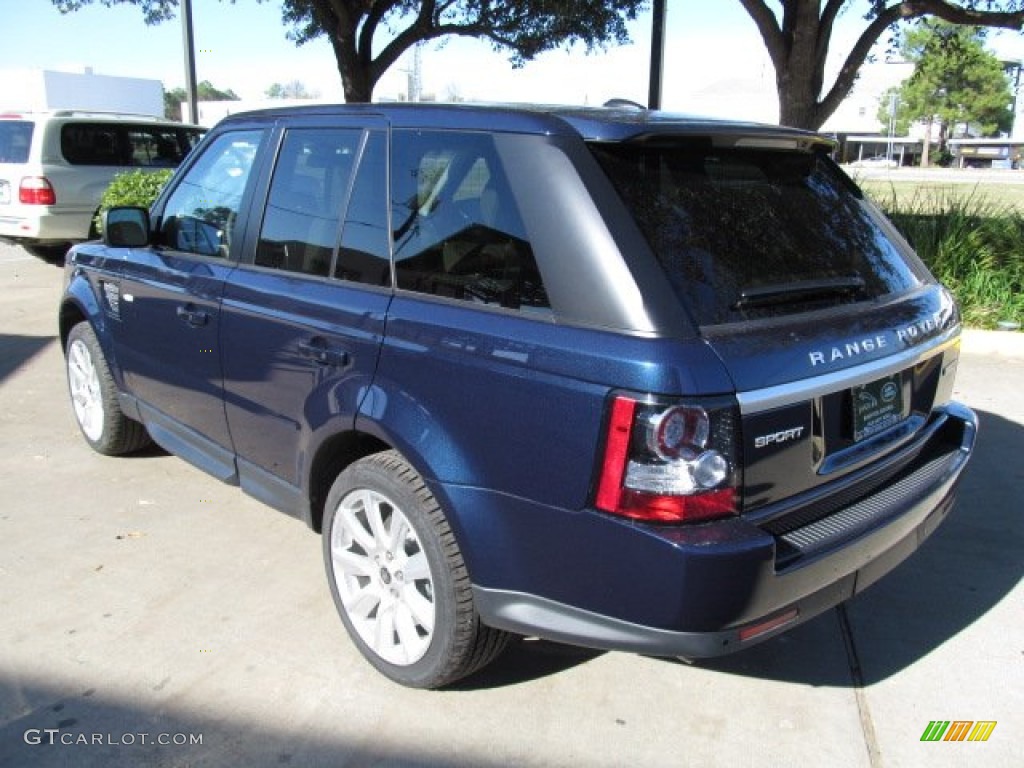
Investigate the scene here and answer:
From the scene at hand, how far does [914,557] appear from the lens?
157 inches

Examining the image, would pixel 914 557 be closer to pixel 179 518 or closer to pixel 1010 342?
pixel 179 518

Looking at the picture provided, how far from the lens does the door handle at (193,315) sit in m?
3.72

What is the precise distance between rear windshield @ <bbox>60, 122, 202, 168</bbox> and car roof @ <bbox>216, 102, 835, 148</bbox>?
29.4ft

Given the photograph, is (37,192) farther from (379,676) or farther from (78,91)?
(78,91)

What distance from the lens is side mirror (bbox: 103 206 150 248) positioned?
4152 millimetres

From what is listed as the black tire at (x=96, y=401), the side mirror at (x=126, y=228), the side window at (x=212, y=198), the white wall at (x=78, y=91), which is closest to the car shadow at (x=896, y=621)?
the side window at (x=212, y=198)

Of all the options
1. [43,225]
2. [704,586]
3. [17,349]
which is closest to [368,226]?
[704,586]

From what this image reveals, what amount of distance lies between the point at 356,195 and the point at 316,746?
180 cm

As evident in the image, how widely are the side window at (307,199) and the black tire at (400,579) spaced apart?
0.82m

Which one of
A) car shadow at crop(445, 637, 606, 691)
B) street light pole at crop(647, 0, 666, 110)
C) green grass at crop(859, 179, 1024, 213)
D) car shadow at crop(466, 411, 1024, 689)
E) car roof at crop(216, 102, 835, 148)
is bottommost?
car shadow at crop(445, 637, 606, 691)

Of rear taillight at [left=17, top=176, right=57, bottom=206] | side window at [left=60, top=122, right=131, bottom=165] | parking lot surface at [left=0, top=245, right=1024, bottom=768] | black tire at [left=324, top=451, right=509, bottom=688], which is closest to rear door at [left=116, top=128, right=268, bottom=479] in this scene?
parking lot surface at [left=0, top=245, right=1024, bottom=768]

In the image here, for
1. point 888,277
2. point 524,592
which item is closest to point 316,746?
point 524,592

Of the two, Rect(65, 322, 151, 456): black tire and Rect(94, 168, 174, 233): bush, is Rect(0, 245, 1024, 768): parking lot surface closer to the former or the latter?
Rect(65, 322, 151, 456): black tire

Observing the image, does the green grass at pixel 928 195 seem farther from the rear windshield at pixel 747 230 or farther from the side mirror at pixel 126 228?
the side mirror at pixel 126 228
